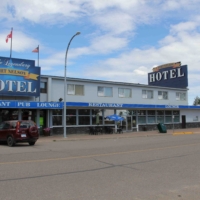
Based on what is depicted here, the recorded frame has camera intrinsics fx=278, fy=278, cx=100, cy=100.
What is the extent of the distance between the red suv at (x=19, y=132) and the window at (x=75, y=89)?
39.7 ft

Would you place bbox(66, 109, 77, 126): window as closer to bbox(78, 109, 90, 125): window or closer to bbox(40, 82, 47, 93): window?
bbox(78, 109, 90, 125): window

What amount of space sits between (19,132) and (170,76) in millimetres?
33699

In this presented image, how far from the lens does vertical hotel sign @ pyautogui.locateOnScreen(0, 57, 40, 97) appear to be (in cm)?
2509

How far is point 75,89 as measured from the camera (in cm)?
3053

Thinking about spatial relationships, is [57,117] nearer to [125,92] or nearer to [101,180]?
[125,92]

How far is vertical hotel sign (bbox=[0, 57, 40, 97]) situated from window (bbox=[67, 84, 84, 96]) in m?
4.18

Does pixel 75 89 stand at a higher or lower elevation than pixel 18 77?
lower

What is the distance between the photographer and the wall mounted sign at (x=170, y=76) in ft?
144

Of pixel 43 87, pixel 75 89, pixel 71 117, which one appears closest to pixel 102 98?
pixel 75 89

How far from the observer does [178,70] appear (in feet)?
149

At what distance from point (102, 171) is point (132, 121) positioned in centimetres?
2691

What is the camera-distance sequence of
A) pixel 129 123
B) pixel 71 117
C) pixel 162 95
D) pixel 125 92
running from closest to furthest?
pixel 71 117, pixel 125 92, pixel 129 123, pixel 162 95

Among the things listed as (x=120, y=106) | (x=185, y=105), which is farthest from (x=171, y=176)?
(x=185, y=105)

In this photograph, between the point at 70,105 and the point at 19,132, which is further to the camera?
the point at 70,105
